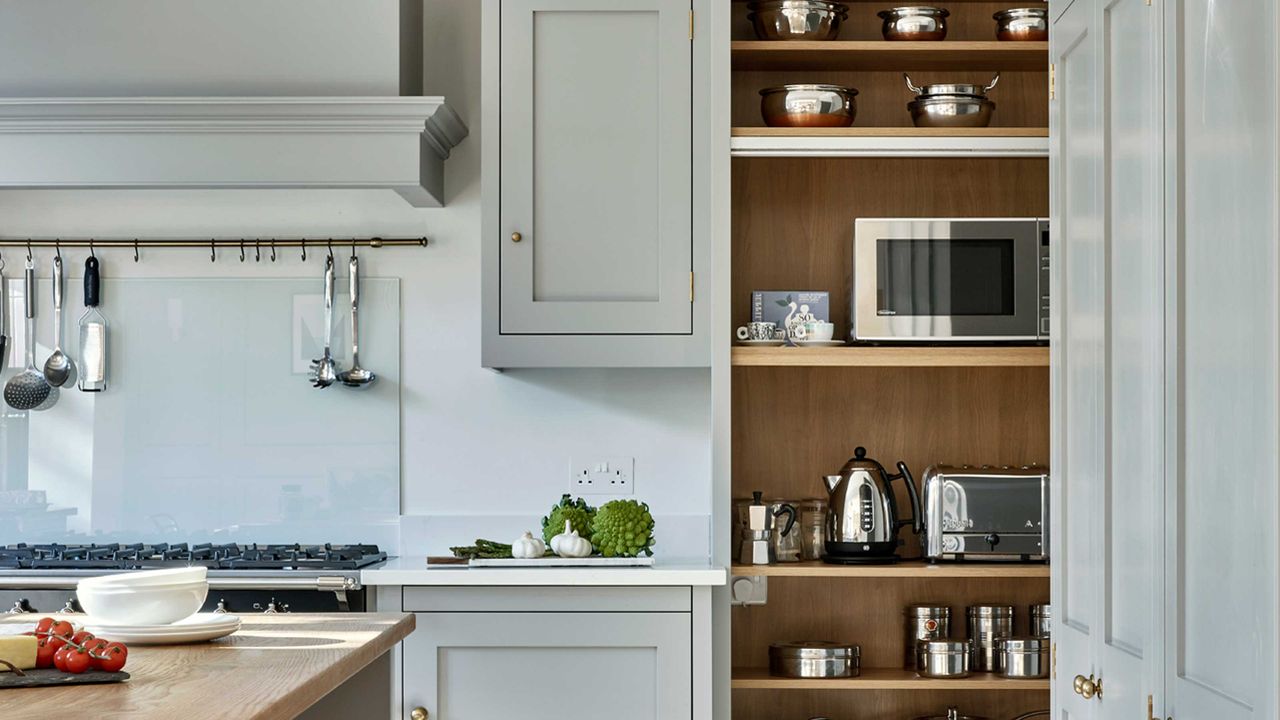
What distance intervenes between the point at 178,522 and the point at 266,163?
39.7 inches

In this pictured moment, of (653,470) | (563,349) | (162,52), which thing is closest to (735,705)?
(653,470)

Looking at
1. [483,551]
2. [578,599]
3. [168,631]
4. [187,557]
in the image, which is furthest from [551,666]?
[168,631]

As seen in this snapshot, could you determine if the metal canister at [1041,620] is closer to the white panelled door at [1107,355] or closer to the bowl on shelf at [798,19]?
the white panelled door at [1107,355]

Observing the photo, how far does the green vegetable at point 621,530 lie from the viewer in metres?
3.01

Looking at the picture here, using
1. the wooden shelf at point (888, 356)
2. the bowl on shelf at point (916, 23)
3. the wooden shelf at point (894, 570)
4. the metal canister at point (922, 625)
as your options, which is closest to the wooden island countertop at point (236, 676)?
the wooden shelf at point (894, 570)

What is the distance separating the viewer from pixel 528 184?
3.09 m

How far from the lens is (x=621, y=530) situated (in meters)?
3.00

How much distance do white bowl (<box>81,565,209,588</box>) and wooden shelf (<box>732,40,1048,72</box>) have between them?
181 cm

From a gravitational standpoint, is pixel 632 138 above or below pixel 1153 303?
above

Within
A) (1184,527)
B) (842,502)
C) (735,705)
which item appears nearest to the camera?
(1184,527)

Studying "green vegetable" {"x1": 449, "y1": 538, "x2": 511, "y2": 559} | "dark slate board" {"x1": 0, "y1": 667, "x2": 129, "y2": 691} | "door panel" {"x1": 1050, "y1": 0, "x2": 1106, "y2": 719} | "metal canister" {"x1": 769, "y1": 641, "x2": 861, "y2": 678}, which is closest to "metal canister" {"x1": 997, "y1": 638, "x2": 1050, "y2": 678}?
"metal canister" {"x1": 769, "y1": 641, "x2": 861, "y2": 678}

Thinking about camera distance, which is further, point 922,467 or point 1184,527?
point 922,467

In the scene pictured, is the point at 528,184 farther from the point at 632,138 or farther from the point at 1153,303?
the point at 1153,303

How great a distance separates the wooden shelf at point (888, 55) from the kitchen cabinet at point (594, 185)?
0.71 feet
